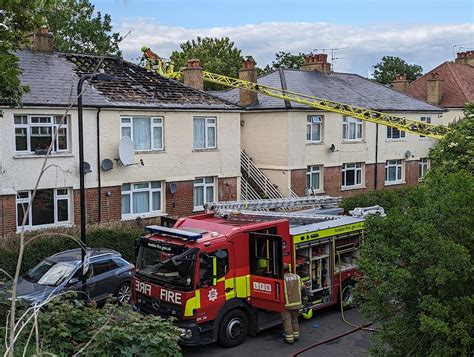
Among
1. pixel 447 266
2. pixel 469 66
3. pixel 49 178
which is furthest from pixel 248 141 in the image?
pixel 469 66

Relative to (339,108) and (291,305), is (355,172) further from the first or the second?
(291,305)

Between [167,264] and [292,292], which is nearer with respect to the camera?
[167,264]

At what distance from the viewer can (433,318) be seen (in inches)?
303

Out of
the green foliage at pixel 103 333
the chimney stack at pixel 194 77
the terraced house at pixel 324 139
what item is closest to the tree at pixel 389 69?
the terraced house at pixel 324 139

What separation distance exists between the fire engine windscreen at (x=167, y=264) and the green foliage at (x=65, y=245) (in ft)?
16.4

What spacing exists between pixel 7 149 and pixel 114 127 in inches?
157

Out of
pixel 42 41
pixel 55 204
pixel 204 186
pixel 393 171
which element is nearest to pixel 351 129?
pixel 393 171

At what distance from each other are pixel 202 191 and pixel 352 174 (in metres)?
10.2

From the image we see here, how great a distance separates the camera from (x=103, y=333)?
21.5 feet

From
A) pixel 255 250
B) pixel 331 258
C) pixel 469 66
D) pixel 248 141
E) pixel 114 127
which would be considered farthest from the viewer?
pixel 469 66

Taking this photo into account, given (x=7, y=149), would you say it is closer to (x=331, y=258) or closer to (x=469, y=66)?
(x=331, y=258)

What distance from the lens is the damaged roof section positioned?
68.1 feet

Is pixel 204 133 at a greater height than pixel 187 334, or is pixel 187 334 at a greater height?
pixel 204 133

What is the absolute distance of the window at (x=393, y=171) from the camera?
109ft
